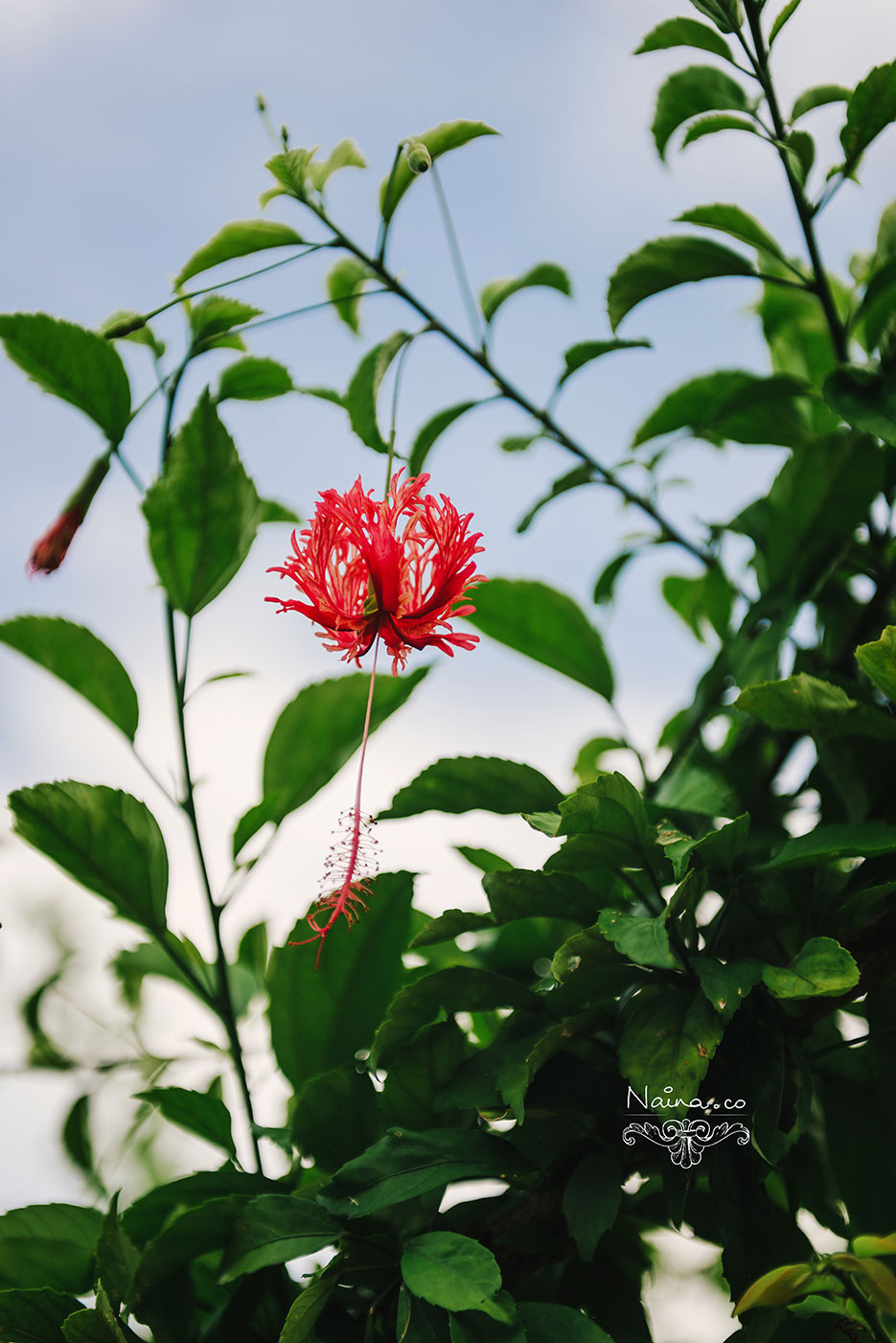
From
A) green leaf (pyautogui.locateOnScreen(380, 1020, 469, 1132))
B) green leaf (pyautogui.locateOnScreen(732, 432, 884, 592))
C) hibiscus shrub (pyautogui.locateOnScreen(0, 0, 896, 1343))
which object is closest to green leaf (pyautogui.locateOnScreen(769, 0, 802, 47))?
hibiscus shrub (pyautogui.locateOnScreen(0, 0, 896, 1343))

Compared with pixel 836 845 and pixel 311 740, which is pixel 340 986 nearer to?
pixel 311 740

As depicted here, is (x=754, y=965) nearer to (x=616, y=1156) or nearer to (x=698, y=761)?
(x=616, y=1156)

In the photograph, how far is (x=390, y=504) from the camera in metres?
0.52

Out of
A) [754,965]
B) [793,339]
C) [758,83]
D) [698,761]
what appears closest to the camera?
[754,965]

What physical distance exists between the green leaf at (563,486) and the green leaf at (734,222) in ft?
0.53

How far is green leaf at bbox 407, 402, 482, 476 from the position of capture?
65 centimetres

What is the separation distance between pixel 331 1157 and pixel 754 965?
0.79 ft

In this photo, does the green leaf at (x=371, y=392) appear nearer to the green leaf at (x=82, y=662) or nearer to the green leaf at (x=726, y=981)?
the green leaf at (x=82, y=662)

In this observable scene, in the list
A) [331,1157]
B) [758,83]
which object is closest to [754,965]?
[331,1157]

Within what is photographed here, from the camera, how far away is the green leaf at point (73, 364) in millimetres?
561

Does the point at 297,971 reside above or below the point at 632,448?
below

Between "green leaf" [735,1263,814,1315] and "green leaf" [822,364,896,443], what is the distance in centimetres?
37

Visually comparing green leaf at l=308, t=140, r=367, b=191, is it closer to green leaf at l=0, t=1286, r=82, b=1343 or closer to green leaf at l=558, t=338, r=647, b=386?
green leaf at l=558, t=338, r=647, b=386

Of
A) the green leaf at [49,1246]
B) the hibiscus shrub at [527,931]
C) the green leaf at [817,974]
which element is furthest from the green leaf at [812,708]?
the green leaf at [49,1246]
